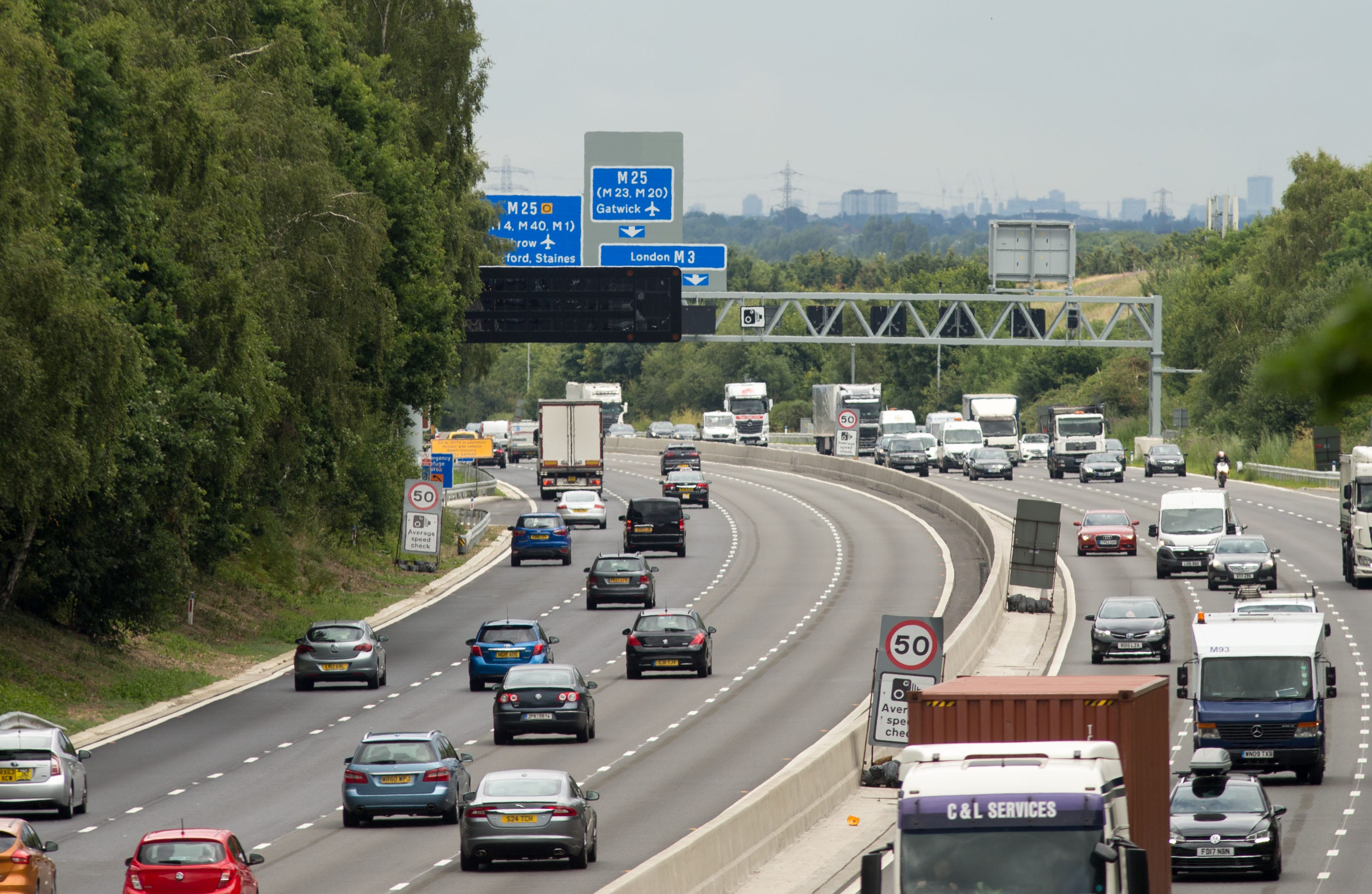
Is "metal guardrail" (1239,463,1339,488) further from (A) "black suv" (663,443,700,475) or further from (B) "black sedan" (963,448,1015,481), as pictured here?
(A) "black suv" (663,443,700,475)

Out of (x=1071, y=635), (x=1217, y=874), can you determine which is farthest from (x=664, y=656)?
(x=1217, y=874)

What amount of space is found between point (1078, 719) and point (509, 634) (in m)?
27.0

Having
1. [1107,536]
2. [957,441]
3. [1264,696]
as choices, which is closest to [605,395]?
[957,441]

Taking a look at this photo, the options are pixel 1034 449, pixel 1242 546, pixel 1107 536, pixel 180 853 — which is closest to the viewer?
pixel 180 853

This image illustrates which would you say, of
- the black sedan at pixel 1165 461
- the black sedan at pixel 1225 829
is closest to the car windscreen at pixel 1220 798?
the black sedan at pixel 1225 829

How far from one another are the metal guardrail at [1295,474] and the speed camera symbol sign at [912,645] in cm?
6380

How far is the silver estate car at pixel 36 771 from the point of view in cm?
2619

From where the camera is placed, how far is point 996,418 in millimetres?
103875

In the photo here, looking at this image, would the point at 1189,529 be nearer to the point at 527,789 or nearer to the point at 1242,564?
the point at 1242,564

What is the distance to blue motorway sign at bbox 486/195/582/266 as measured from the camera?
71.5 m

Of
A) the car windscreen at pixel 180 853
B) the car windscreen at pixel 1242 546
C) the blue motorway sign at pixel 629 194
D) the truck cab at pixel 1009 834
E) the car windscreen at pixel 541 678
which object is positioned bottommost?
the car windscreen at pixel 541 678

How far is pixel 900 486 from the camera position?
84.8 metres

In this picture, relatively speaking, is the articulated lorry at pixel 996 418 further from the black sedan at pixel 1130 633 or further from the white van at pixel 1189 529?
the black sedan at pixel 1130 633

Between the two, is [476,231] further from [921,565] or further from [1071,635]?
[1071,635]
